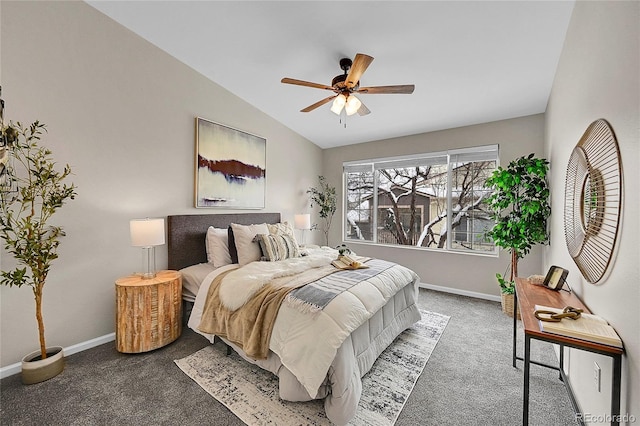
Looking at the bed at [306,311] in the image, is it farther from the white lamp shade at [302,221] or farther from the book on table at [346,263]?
the white lamp shade at [302,221]

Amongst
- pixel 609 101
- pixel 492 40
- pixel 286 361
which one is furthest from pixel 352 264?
pixel 492 40

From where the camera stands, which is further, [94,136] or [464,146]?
[464,146]

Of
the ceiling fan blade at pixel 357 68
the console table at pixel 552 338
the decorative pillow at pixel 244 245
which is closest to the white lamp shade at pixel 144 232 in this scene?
the decorative pillow at pixel 244 245

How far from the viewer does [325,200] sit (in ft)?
17.3

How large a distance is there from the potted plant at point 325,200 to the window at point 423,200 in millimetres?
332

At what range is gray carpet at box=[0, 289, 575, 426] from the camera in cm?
166

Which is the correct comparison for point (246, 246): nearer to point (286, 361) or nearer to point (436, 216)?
point (286, 361)

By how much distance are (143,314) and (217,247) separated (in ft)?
3.25

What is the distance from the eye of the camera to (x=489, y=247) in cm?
393

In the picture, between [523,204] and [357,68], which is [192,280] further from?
[523,204]

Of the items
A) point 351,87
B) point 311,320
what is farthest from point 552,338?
point 351,87

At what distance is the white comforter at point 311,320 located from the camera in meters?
1.63

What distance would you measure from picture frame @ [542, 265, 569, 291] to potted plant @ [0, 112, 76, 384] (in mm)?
3787

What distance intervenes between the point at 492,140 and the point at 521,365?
299 cm
